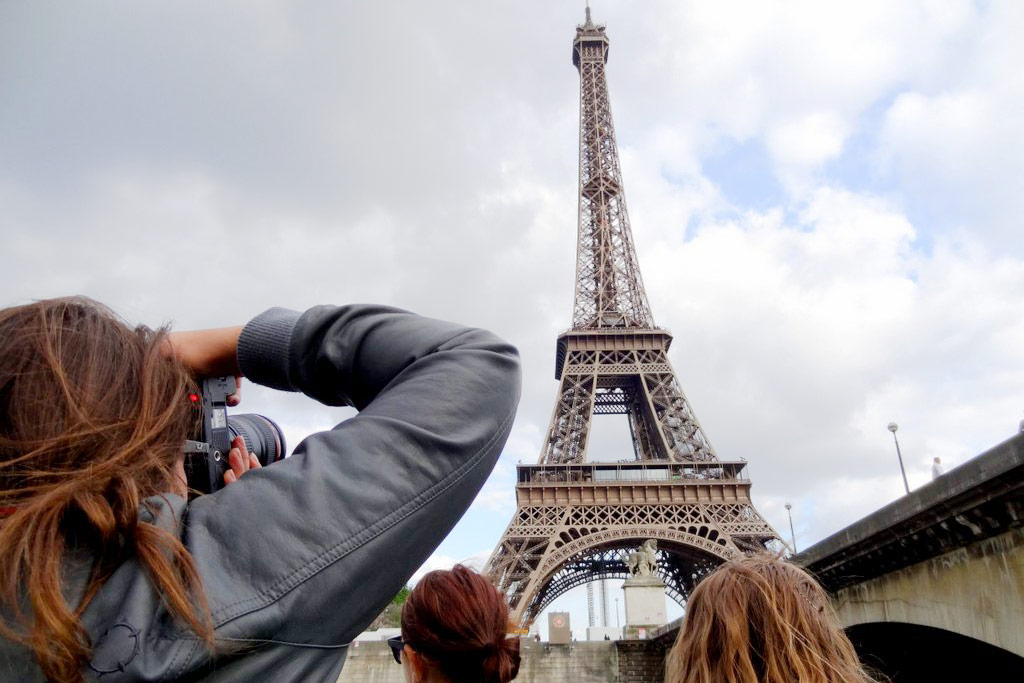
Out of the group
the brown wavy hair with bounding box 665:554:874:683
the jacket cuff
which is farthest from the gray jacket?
the brown wavy hair with bounding box 665:554:874:683

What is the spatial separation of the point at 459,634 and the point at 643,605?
30.1 m

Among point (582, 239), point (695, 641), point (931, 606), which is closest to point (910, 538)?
point (931, 606)

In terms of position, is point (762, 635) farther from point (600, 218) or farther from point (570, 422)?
point (600, 218)

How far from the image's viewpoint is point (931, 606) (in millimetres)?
11180

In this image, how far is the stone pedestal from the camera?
3030 cm

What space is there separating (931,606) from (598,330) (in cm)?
3079

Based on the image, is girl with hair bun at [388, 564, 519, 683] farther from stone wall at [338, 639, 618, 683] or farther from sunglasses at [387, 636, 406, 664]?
stone wall at [338, 639, 618, 683]

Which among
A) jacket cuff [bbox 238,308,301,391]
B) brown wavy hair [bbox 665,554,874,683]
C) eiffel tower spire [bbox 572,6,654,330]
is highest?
eiffel tower spire [bbox 572,6,654,330]

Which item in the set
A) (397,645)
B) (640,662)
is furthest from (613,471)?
(397,645)

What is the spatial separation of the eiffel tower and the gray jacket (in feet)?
97.5

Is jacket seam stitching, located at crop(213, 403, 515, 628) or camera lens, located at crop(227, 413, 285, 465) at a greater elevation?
camera lens, located at crop(227, 413, 285, 465)

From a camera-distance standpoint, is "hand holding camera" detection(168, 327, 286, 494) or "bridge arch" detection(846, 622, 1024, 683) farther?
"bridge arch" detection(846, 622, 1024, 683)

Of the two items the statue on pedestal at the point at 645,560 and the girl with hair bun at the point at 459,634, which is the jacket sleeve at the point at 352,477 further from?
the statue on pedestal at the point at 645,560

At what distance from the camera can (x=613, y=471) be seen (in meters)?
36.2
